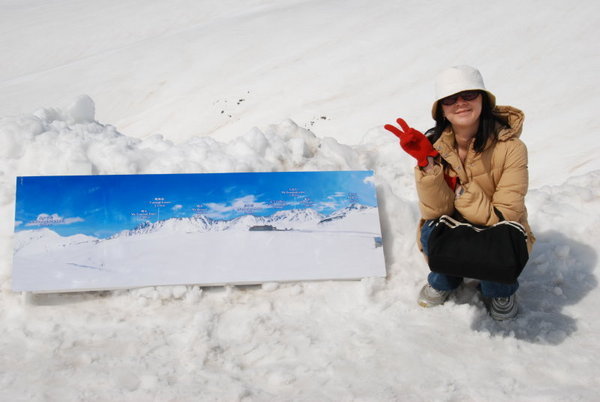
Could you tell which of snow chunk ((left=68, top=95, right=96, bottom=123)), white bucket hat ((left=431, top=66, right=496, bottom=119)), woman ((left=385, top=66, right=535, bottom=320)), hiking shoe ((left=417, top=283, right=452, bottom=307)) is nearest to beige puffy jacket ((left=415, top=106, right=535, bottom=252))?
woman ((left=385, top=66, right=535, bottom=320))

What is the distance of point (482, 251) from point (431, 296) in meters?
0.53

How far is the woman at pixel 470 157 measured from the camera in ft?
5.65

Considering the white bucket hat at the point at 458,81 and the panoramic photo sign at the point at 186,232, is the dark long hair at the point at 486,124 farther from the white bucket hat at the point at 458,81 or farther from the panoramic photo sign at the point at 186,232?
the panoramic photo sign at the point at 186,232

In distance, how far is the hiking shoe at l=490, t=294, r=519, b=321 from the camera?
6.63ft

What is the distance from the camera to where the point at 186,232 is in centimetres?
222

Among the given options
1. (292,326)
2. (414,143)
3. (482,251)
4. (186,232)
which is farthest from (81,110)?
(482,251)

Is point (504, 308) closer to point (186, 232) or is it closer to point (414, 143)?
point (414, 143)

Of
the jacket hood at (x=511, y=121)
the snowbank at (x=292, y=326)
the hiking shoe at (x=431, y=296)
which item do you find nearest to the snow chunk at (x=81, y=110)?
the snowbank at (x=292, y=326)

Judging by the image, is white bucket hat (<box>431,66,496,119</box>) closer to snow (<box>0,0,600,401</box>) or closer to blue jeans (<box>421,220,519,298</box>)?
blue jeans (<box>421,220,519,298</box>)

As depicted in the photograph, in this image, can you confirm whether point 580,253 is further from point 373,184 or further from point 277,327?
point 277,327

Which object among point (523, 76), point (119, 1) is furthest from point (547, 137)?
point (119, 1)

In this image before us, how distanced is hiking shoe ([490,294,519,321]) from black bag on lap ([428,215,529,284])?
1.32 feet

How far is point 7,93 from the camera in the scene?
19.7 ft

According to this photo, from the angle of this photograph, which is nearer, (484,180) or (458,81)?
(458,81)
